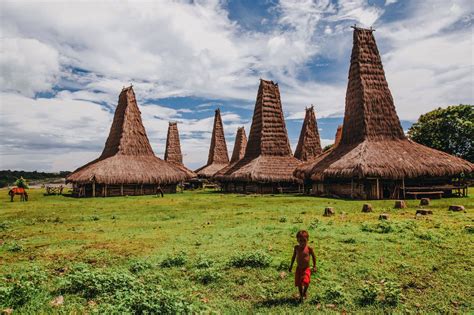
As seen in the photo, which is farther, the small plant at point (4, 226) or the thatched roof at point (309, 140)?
the thatched roof at point (309, 140)

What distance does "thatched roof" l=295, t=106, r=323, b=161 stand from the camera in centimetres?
4350

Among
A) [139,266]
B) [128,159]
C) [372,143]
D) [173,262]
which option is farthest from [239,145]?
[139,266]

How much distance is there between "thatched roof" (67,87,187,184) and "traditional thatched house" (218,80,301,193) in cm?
629

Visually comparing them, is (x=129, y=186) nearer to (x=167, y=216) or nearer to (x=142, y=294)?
(x=167, y=216)

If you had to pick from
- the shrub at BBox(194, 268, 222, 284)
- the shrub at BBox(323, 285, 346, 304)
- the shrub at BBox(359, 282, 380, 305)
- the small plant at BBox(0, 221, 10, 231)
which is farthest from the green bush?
the small plant at BBox(0, 221, 10, 231)

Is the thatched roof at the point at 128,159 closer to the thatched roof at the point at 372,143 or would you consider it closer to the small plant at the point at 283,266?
the thatched roof at the point at 372,143

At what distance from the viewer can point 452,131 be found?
38688 mm

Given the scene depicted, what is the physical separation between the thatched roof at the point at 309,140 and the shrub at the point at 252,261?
37450 millimetres

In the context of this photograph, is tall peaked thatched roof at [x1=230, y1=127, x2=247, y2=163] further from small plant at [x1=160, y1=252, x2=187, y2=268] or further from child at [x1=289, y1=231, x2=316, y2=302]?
child at [x1=289, y1=231, x2=316, y2=302]

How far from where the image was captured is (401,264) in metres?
6.54

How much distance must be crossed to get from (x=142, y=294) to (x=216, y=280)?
1.51m

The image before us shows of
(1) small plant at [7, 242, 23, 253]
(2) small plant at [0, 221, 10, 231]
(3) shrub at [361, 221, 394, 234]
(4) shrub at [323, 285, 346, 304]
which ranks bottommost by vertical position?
(2) small plant at [0, 221, 10, 231]

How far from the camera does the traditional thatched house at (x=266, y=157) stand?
3108cm

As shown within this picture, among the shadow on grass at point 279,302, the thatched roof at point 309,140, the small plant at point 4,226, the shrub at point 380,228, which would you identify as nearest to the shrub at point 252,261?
the shadow on grass at point 279,302
